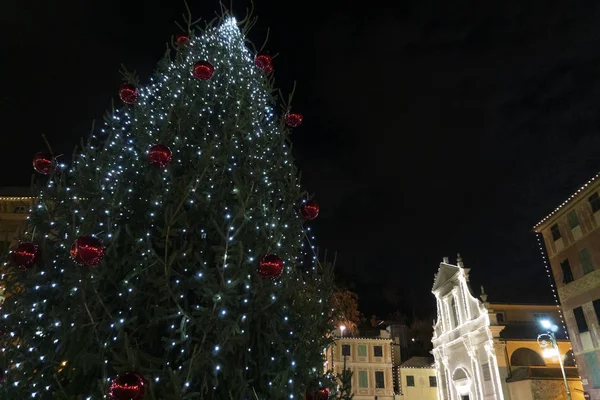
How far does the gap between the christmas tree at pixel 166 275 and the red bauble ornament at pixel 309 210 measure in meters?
0.02

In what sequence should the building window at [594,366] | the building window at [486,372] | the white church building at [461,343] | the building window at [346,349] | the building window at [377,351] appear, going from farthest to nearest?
the building window at [377,351], the building window at [346,349], the white church building at [461,343], the building window at [486,372], the building window at [594,366]

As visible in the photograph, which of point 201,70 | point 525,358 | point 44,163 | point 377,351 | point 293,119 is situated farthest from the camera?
point 377,351

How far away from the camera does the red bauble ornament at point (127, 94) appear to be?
6.21 meters

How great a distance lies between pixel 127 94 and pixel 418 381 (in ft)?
122

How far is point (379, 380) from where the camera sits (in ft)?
115

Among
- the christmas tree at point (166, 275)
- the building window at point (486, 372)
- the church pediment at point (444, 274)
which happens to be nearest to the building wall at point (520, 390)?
the building window at point (486, 372)

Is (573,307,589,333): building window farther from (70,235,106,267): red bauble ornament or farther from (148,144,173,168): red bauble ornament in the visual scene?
(70,235,106,267): red bauble ornament

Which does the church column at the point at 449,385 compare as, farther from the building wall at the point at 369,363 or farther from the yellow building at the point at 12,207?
the yellow building at the point at 12,207

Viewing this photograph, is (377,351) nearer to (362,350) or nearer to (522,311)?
(362,350)

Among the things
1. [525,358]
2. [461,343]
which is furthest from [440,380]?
[525,358]

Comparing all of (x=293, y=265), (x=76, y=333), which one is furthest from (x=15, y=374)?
(x=293, y=265)

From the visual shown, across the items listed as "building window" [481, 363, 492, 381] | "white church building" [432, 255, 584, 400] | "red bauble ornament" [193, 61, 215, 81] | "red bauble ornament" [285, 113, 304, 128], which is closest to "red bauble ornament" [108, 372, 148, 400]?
"red bauble ornament" [193, 61, 215, 81]

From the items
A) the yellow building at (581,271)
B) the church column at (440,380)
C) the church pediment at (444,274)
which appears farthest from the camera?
the church column at (440,380)

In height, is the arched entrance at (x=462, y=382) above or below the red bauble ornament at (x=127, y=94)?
below
